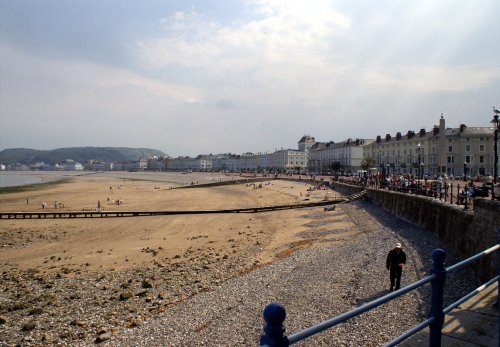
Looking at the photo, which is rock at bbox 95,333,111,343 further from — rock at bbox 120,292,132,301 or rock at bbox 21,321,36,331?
rock at bbox 120,292,132,301

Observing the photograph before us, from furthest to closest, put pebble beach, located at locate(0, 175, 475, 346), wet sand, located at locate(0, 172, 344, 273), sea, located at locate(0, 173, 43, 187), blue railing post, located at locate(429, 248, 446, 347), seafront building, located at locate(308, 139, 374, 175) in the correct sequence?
seafront building, located at locate(308, 139, 374, 175) → sea, located at locate(0, 173, 43, 187) → wet sand, located at locate(0, 172, 344, 273) → pebble beach, located at locate(0, 175, 475, 346) → blue railing post, located at locate(429, 248, 446, 347)

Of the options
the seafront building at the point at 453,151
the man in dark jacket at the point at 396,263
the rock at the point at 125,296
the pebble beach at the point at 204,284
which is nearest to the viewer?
the pebble beach at the point at 204,284

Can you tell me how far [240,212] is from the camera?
120 feet

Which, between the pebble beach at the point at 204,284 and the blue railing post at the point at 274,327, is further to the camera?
the pebble beach at the point at 204,284

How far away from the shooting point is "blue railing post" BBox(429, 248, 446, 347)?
9.40 feet

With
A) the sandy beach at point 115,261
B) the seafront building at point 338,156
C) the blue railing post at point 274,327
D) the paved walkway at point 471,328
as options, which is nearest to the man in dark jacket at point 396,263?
the paved walkway at point 471,328

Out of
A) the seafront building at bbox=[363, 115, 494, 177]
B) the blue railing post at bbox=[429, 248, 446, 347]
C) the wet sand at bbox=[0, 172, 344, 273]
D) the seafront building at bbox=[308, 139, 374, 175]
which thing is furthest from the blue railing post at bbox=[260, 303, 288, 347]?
the seafront building at bbox=[308, 139, 374, 175]

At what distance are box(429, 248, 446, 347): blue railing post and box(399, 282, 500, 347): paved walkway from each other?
4.24 feet

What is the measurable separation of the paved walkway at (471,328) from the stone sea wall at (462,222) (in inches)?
211

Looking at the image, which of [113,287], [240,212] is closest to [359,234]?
[113,287]

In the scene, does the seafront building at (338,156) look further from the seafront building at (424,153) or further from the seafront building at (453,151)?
the seafront building at (453,151)

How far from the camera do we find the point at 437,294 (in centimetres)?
291

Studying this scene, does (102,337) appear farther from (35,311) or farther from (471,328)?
(471,328)

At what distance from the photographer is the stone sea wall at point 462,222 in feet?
34.4
